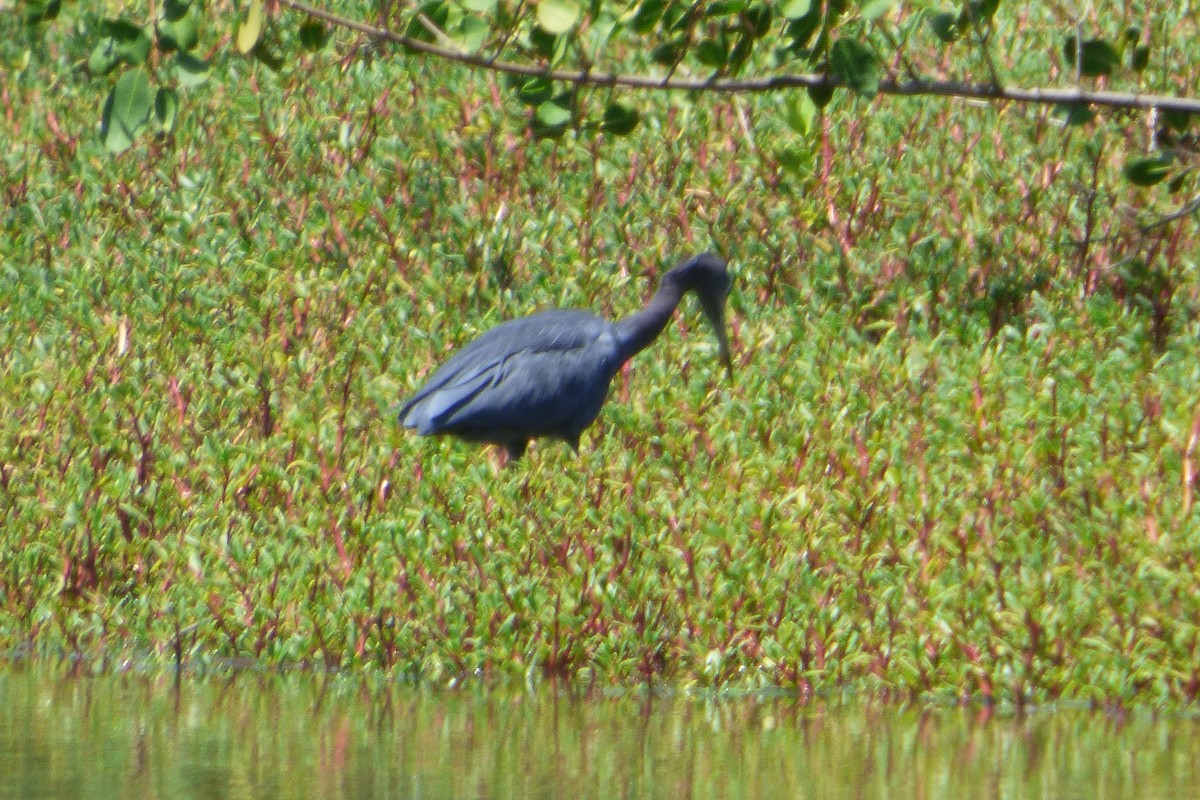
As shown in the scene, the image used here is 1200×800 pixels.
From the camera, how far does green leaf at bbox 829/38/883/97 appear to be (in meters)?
Result: 4.92

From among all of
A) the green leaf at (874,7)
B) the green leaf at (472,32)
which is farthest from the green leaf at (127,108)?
the green leaf at (874,7)

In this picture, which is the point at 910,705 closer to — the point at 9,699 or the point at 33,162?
the point at 9,699

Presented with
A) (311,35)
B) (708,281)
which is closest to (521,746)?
(311,35)

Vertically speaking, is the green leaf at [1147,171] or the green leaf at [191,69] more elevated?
the green leaf at [191,69]

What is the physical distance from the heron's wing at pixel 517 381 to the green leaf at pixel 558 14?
2750 millimetres

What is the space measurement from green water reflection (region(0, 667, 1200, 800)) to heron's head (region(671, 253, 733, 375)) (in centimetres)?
180

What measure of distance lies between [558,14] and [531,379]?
2.77 metres

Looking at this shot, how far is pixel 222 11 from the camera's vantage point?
11.3 m

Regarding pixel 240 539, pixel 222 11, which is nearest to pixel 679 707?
pixel 240 539

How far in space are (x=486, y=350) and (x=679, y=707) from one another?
152cm

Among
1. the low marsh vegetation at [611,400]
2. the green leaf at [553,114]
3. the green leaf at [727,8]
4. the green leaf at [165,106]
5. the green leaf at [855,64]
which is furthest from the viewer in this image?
the low marsh vegetation at [611,400]

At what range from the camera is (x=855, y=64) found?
16.2 ft

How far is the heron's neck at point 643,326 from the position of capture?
295 inches

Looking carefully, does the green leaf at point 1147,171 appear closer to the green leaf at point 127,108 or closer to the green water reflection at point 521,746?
the green water reflection at point 521,746
